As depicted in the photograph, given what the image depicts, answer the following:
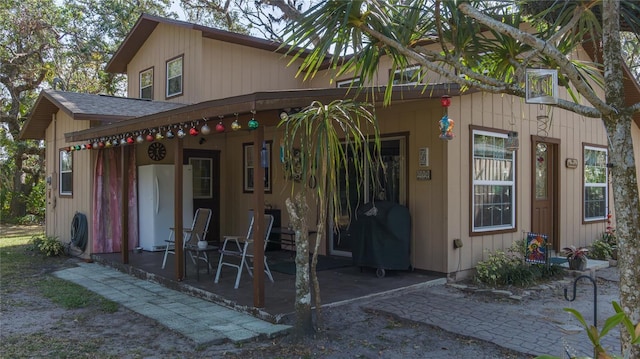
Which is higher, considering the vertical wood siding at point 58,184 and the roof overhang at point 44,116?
the roof overhang at point 44,116

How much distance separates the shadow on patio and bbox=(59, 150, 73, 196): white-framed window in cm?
258

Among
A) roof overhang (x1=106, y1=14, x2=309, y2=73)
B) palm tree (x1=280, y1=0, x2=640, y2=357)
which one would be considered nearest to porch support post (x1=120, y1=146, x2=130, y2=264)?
roof overhang (x1=106, y1=14, x2=309, y2=73)

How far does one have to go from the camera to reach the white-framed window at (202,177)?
10.6 m

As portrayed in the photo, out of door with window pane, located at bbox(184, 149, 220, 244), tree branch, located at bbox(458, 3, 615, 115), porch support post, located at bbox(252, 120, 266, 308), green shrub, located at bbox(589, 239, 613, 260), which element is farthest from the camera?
door with window pane, located at bbox(184, 149, 220, 244)

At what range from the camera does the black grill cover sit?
6848 mm

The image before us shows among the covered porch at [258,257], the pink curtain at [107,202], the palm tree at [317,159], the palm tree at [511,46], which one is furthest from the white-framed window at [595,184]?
the pink curtain at [107,202]

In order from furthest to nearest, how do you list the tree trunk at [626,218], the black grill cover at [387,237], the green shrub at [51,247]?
the green shrub at [51,247] < the black grill cover at [387,237] < the tree trunk at [626,218]

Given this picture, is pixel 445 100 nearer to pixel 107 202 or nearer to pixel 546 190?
pixel 546 190

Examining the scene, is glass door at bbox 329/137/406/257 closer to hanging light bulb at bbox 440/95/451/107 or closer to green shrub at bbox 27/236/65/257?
hanging light bulb at bbox 440/95/451/107

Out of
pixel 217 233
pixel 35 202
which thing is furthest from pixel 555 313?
pixel 35 202

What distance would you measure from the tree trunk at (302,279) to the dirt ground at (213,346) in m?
0.14

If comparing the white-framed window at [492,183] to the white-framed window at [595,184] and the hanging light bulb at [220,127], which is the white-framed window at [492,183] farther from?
the hanging light bulb at [220,127]

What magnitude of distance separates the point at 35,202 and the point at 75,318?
54.5ft

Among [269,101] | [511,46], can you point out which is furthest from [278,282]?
[511,46]
